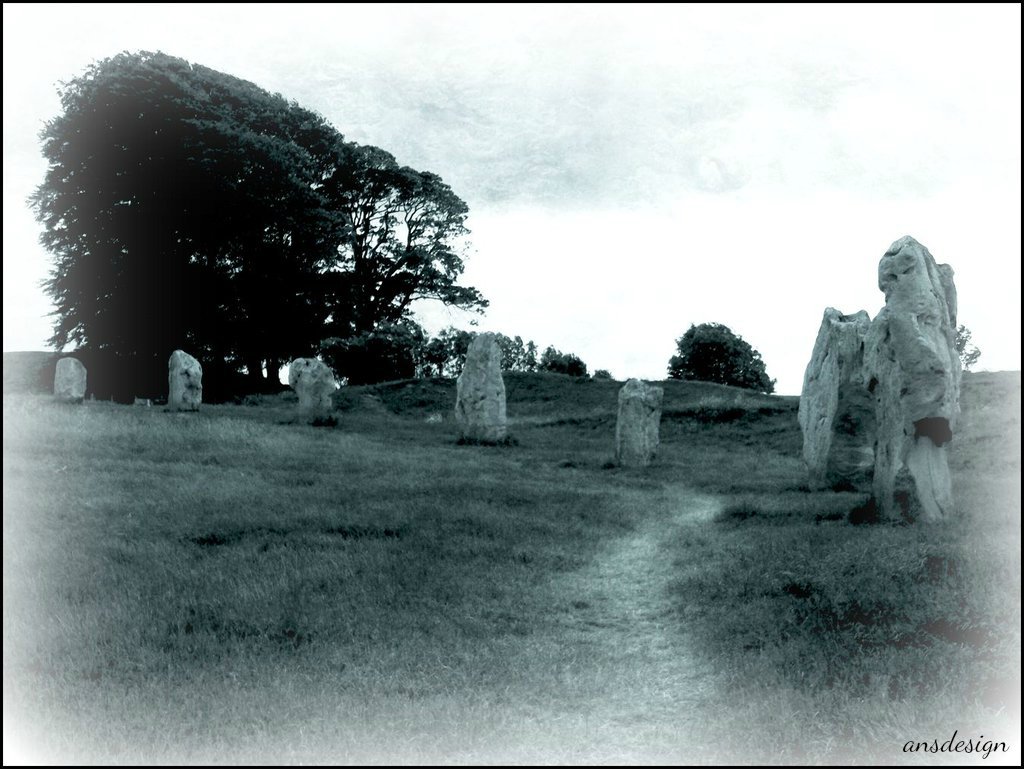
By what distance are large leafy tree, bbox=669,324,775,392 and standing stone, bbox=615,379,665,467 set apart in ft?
108

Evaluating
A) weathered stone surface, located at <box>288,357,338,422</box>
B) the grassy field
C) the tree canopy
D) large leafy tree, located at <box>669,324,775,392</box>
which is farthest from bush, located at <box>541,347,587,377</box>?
the grassy field

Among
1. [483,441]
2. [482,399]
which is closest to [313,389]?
[482,399]

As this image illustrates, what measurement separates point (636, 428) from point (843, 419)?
715cm

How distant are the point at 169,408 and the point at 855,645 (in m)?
26.9

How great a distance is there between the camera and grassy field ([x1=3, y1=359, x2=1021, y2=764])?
6.86 meters

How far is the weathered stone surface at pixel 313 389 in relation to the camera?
30547 mm

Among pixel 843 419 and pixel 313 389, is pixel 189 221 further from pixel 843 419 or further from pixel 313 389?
pixel 843 419

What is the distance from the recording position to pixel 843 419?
17.6 metres

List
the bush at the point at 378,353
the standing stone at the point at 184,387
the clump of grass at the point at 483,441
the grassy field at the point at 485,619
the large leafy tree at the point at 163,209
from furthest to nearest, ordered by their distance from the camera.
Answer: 1. the bush at the point at 378,353
2. the large leafy tree at the point at 163,209
3. the standing stone at the point at 184,387
4. the clump of grass at the point at 483,441
5. the grassy field at the point at 485,619

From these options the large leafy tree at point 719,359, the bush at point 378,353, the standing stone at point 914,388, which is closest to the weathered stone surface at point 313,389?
the bush at point 378,353

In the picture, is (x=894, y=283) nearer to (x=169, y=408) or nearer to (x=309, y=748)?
(x=309, y=748)

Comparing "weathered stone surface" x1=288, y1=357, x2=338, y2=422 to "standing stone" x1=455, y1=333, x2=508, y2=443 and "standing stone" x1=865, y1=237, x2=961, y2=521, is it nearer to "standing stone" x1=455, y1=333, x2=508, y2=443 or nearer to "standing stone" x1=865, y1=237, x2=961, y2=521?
"standing stone" x1=455, y1=333, x2=508, y2=443

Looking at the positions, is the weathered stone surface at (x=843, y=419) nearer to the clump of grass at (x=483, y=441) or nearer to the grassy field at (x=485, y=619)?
the grassy field at (x=485, y=619)

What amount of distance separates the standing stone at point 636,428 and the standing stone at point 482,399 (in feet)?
16.1
